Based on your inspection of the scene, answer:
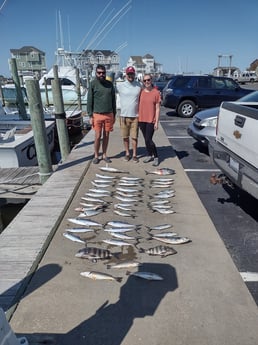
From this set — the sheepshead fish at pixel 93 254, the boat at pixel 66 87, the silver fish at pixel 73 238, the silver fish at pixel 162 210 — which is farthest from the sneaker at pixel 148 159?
the boat at pixel 66 87

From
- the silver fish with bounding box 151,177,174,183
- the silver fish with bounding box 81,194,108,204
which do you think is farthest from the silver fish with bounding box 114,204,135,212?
the silver fish with bounding box 151,177,174,183

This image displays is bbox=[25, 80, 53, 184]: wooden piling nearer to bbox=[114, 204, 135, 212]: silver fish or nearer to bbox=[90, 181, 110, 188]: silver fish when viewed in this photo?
bbox=[90, 181, 110, 188]: silver fish

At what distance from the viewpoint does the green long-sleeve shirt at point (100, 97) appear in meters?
5.59

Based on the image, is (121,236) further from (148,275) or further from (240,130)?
(240,130)

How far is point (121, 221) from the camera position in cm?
382

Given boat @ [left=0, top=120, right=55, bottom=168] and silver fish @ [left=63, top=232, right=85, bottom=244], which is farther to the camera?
boat @ [left=0, top=120, right=55, bottom=168]

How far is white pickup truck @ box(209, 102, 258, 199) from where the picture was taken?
355 centimetres

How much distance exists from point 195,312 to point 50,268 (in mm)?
1426

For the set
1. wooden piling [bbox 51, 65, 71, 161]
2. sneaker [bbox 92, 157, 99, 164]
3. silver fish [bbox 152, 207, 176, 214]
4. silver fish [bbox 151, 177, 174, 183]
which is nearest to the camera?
silver fish [bbox 152, 207, 176, 214]

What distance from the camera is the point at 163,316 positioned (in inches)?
90.4

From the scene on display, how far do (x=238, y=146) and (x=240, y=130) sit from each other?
0.24 meters

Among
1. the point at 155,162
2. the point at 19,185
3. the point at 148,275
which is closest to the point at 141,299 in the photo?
the point at 148,275

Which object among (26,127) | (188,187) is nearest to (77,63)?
(26,127)

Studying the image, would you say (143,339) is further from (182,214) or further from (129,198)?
(129,198)
